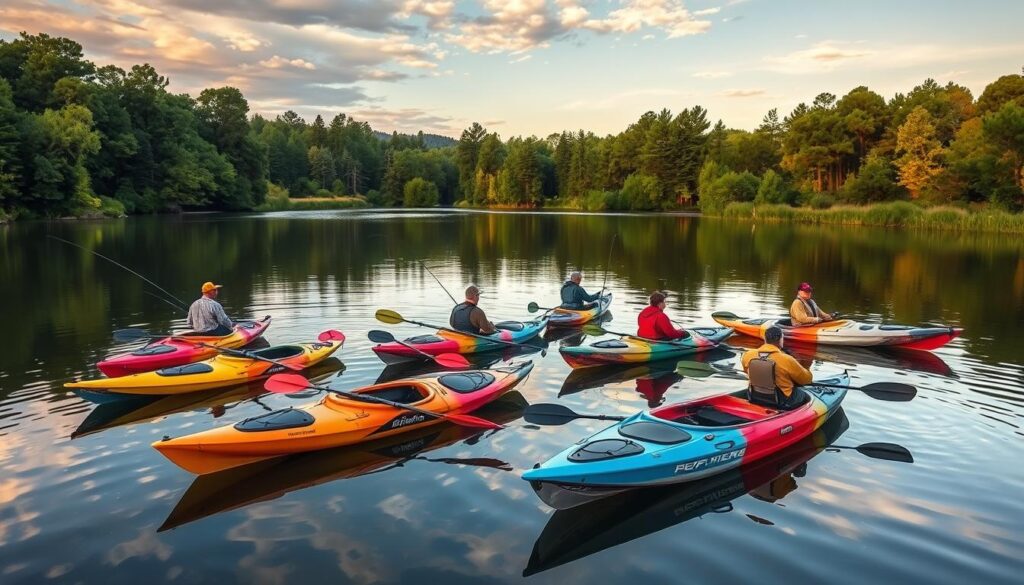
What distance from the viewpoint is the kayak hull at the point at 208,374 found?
33.0ft

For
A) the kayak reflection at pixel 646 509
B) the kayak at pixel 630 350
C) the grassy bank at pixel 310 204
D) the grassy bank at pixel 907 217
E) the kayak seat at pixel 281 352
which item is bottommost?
the kayak reflection at pixel 646 509

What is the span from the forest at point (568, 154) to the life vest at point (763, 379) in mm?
55499

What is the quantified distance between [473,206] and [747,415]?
123713 millimetres

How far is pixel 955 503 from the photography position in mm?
7473

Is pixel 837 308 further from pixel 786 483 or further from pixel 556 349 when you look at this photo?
pixel 786 483

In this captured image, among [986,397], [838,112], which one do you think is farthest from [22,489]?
[838,112]

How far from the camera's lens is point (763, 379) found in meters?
8.93

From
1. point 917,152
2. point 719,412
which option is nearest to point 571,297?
point 719,412

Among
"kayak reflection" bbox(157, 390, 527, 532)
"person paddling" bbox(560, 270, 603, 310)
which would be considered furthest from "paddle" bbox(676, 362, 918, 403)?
"person paddling" bbox(560, 270, 603, 310)

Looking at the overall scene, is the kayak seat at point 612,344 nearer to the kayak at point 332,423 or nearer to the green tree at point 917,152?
the kayak at point 332,423

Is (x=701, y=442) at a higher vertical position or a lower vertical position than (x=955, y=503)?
higher

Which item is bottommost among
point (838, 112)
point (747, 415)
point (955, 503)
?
point (955, 503)

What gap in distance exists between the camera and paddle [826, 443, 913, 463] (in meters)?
8.42

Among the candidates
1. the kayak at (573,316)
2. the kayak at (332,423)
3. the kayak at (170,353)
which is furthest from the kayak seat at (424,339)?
the kayak at (573,316)
